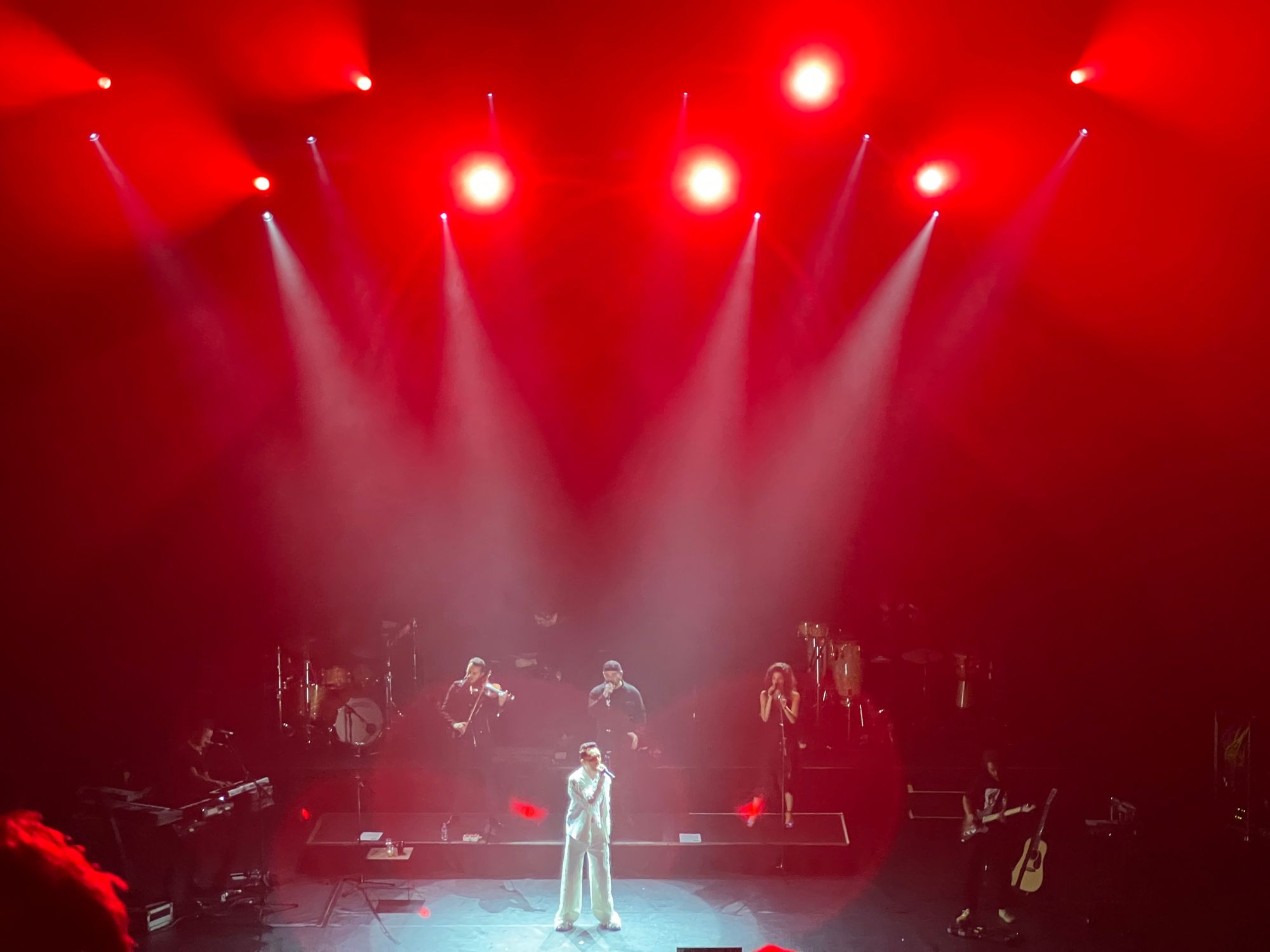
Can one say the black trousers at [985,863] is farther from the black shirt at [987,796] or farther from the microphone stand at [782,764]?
the microphone stand at [782,764]

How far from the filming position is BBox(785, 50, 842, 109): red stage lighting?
8.66 metres

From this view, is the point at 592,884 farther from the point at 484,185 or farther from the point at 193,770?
the point at 484,185

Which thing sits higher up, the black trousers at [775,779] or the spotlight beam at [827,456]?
the spotlight beam at [827,456]

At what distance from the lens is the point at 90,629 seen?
12453mm

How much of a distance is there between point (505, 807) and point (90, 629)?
600 cm

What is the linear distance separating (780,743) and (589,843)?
309cm

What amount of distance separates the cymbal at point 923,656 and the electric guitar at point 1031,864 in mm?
4820

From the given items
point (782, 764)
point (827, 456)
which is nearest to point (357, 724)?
point (782, 764)

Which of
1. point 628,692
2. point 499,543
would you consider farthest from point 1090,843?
point 499,543

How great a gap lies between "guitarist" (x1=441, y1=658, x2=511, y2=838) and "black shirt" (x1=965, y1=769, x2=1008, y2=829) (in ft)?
16.9

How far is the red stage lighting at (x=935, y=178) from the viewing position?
10.2 metres

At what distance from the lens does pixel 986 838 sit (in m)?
8.84

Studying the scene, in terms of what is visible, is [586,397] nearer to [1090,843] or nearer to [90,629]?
[90,629]

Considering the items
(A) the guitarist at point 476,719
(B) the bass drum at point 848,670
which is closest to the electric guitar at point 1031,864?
(B) the bass drum at point 848,670
